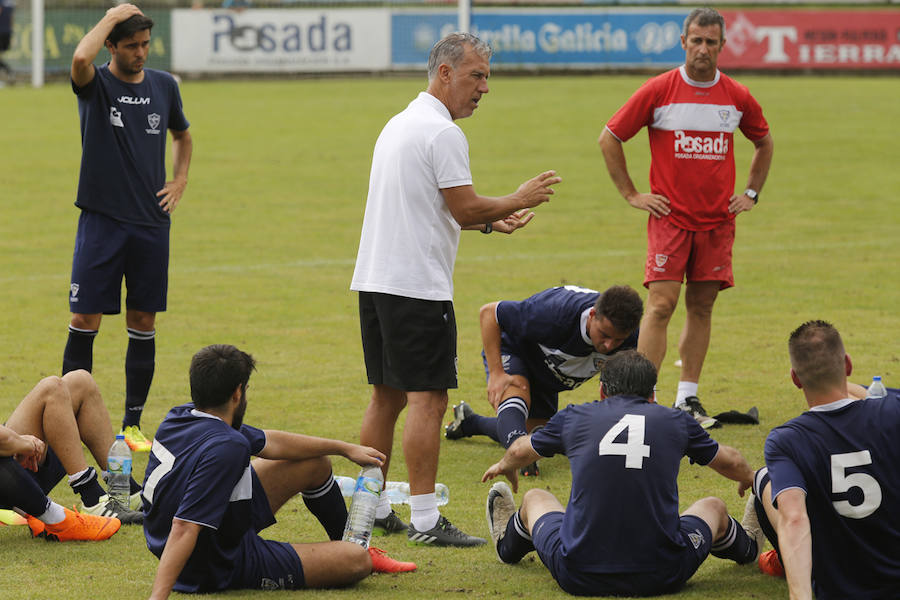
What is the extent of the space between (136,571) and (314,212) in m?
12.9

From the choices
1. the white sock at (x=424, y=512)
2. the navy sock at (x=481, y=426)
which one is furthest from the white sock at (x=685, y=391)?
the white sock at (x=424, y=512)

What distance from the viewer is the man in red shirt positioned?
8438 millimetres

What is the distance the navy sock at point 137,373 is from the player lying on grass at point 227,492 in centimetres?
259

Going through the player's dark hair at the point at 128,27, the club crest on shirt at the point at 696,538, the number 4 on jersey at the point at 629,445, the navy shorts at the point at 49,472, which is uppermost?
the player's dark hair at the point at 128,27

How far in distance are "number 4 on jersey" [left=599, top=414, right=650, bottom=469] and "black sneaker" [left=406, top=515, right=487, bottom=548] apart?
122 cm

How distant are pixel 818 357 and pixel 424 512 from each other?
210 cm

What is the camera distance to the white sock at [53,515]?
19.2 feet

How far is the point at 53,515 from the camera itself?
5871 mm

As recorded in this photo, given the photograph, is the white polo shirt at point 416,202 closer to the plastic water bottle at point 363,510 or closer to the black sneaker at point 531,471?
the plastic water bottle at point 363,510

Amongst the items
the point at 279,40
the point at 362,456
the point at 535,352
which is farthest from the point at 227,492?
the point at 279,40

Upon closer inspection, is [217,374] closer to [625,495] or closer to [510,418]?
[625,495]

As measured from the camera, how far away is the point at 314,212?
1819 centimetres

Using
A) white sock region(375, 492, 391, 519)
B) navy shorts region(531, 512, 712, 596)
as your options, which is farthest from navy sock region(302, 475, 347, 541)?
navy shorts region(531, 512, 712, 596)

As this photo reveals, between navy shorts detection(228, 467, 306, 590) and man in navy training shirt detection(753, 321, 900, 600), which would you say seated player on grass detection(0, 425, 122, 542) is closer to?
navy shorts detection(228, 467, 306, 590)
